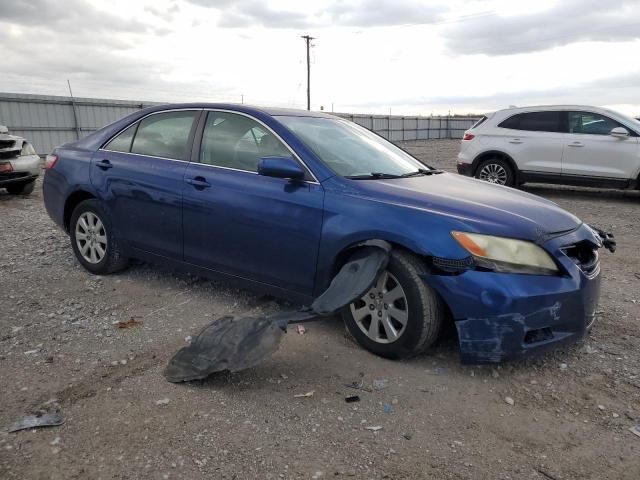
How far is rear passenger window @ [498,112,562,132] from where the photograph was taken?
1008 cm

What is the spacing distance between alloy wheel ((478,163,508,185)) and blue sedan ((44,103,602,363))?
6.22 meters

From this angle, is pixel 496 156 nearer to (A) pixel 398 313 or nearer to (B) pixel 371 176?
(B) pixel 371 176

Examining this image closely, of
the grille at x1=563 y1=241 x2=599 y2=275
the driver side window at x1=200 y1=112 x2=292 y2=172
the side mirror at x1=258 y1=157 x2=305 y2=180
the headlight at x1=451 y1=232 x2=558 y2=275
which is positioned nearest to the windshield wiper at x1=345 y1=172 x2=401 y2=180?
the side mirror at x1=258 y1=157 x2=305 y2=180

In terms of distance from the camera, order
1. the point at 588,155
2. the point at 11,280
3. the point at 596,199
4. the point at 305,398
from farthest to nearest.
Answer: the point at 596,199
the point at 588,155
the point at 11,280
the point at 305,398

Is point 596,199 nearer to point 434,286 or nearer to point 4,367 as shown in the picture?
point 434,286

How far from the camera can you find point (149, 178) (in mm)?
4488

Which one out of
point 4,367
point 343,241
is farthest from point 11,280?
point 343,241

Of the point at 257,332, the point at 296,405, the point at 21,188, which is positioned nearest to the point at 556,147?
the point at 257,332

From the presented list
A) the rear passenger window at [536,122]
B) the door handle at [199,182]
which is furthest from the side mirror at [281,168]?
the rear passenger window at [536,122]

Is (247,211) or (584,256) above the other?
(247,211)

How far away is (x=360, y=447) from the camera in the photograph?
2652 millimetres

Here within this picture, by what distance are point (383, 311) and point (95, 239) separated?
116 inches

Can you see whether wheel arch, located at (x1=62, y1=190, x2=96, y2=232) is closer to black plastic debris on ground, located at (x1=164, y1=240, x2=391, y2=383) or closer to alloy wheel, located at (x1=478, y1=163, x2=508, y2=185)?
black plastic debris on ground, located at (x1=164, y1=240, x2=391, y2=383)

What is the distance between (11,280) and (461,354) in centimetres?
407
